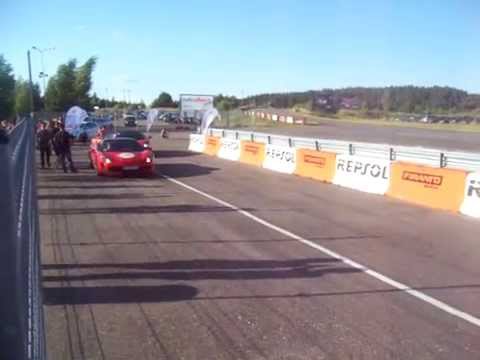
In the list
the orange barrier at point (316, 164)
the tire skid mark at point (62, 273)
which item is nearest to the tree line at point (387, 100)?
the orange barrier at point (316, 164)

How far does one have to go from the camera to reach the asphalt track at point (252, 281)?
194 inches

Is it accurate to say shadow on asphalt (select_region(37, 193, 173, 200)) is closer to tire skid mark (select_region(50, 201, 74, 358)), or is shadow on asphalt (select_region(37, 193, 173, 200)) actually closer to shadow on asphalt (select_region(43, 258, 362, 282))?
tire skid mark (select_region(50, 201, 74, 358))

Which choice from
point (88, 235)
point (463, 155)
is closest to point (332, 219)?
point (88, 235)

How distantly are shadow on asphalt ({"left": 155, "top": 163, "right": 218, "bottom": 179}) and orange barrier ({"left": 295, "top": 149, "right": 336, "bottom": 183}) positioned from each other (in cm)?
343

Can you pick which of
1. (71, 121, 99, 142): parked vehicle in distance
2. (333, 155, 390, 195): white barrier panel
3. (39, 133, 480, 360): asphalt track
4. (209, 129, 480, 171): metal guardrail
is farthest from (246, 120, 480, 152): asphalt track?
(39, 133, 480, 360): asphalt track

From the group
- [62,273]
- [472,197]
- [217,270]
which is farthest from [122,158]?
[217,270]

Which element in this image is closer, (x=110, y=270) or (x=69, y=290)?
(x=69, y=290)

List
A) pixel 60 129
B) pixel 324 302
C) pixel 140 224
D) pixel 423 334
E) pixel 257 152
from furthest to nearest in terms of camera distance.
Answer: pixel 257 152, pixel 60 129, pixel 140 224, pixel 324 302, pixel 423 334

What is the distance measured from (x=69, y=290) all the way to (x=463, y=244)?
614 centimetres

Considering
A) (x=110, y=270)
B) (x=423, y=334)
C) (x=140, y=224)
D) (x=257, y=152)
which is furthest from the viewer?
(x=257, y=152)

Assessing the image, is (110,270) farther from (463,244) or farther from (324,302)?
(463,244)

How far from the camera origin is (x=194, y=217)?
1111 cm

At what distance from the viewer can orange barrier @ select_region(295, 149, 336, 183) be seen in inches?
698

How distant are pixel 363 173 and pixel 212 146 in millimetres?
15412
